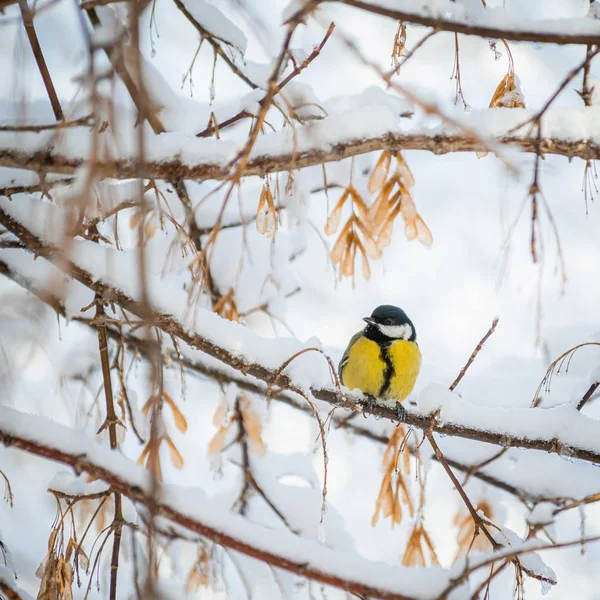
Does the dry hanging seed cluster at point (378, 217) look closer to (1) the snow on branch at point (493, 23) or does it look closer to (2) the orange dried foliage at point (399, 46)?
(2) the orange dried foliage at point (399, 46)

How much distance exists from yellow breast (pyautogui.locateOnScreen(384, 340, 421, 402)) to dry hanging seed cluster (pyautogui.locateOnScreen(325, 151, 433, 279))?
1.20m

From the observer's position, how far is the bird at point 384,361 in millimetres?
3309

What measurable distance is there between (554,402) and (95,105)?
3.23 meters

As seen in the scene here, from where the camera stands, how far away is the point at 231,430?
128 inches

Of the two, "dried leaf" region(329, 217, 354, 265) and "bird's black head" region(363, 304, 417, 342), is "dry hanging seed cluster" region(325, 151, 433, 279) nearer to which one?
"dried leaf" region(329, 217, 354, 265)

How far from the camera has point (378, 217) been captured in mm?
2066

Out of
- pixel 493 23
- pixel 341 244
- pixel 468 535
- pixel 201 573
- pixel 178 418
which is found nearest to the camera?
pixel 493 23

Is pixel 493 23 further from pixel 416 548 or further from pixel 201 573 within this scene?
pixel 201 573

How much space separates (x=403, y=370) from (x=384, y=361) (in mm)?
Result: 110

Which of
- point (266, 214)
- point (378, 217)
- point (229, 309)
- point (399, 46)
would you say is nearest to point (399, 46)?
point (399, 46)

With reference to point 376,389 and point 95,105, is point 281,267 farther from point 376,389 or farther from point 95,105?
point 95,105

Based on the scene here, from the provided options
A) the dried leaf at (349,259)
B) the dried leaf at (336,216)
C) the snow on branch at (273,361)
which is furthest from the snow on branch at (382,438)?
the dried leaf at (336,216)

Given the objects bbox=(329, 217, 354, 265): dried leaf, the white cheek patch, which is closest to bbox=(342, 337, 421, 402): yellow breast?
the white cheek patch

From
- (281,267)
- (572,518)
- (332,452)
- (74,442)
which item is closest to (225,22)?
(281,267)
